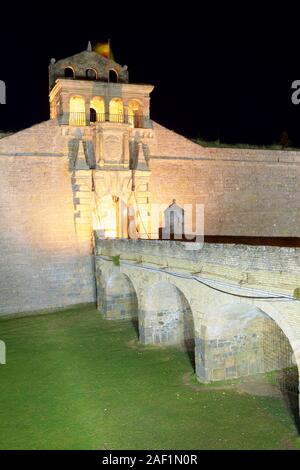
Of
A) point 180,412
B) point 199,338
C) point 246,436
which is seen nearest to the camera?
point 246,436

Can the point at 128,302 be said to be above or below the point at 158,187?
below

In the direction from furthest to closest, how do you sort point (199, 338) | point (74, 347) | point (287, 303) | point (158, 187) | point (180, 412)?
point (158, 187) < point (74, 347) < point (199, 338) < point (180, 412) < point (287, 303)

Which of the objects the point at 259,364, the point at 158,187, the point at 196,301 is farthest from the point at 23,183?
the point at 259,364

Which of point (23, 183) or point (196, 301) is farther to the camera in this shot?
point (23, 183)

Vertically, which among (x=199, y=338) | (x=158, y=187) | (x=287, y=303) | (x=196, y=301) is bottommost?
(x=199, y=338)

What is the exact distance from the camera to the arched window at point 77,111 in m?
22.4

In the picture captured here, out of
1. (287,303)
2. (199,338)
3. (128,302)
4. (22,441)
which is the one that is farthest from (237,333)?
(128,302)

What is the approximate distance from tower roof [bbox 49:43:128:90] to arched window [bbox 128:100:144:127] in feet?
6.34

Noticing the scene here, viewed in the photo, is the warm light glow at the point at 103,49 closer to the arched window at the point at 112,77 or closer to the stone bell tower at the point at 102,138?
the arched window at the point at 112,77

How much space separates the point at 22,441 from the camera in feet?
32.1

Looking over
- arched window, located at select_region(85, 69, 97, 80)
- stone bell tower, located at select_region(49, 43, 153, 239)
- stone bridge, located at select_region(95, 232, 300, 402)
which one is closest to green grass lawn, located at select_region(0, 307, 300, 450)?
stone bridge, located at select_region(95, 232, 300, 402)

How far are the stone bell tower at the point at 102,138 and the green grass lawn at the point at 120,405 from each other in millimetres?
8231

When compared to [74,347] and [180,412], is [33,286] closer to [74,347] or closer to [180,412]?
[74,347]
